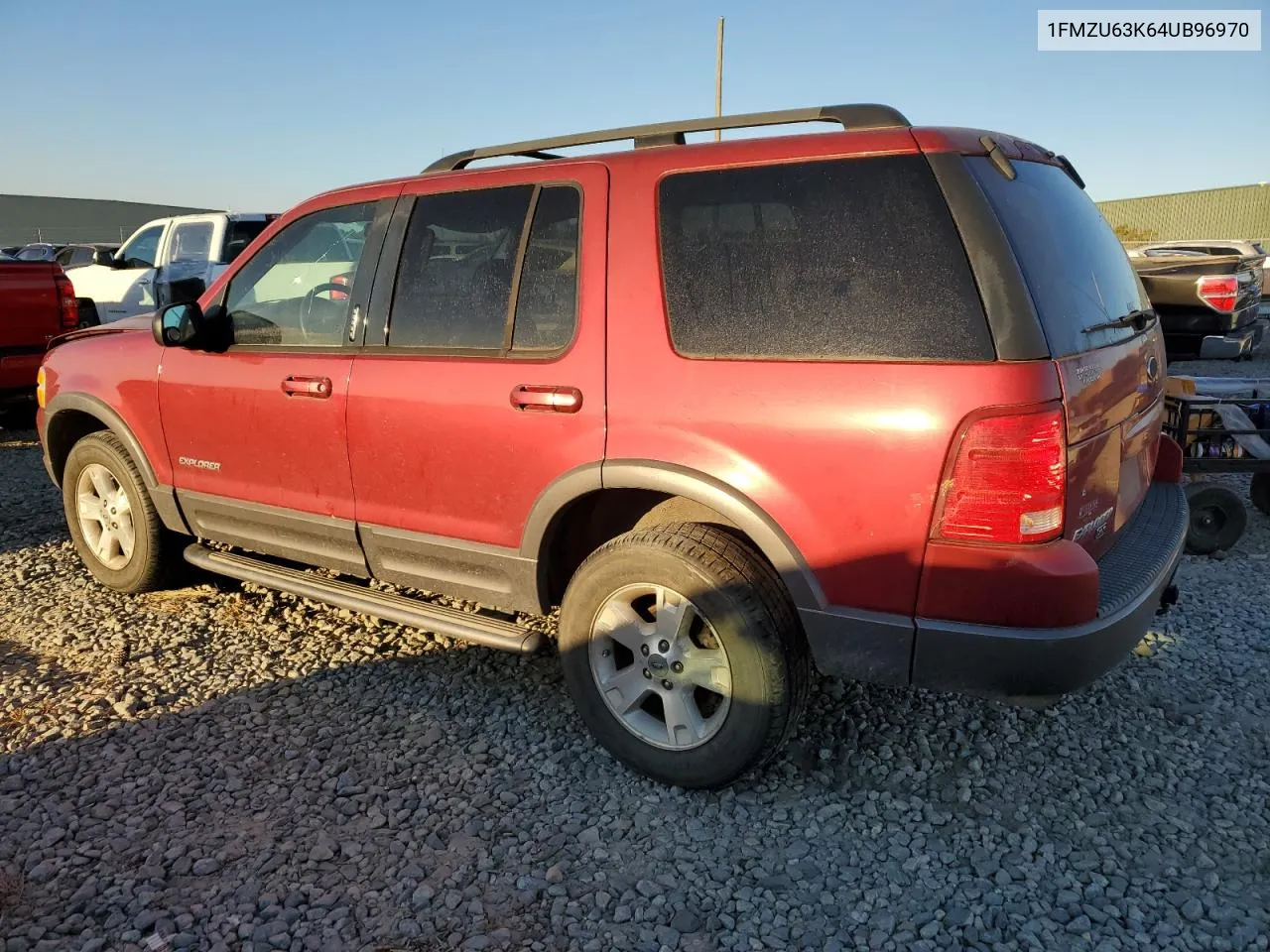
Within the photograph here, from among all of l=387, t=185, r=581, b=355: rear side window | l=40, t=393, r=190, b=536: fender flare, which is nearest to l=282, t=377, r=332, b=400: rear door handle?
l=387, t=185, r=581, b=355: rear side window

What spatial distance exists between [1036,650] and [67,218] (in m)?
54.5

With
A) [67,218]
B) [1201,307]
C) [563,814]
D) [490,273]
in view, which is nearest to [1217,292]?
[1201,307]

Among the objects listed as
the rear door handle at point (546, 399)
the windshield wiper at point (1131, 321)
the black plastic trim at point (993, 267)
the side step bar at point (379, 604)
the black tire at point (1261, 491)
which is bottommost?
the black tire at point (1261, 491)

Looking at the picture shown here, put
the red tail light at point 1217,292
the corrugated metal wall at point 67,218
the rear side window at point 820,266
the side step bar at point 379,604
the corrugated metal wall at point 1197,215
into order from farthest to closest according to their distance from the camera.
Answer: the corrugated metal wall at point 67,218, the corrugated metal wall at point 1197,215, the red tail light at point 1217,292, the side step bar at point 379,604, the rear side window at point 820,266

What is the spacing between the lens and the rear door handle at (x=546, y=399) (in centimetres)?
284

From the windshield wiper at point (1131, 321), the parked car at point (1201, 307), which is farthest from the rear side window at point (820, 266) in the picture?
the parked car at point (1201, 307)

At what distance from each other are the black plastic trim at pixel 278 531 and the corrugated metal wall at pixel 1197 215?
35.2 meters

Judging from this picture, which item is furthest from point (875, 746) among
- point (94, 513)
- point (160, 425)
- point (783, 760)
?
point (94, 513)

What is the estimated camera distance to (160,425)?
13.4 feet

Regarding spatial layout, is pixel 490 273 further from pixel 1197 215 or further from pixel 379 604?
pixel 1197 215

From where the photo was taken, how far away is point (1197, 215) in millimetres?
33875

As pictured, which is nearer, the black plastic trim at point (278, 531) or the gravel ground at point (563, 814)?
the gravel ground at point (563, 814)

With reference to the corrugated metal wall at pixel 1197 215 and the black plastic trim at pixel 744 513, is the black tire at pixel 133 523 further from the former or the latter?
the corrugated metal wall at pixel 1197 215

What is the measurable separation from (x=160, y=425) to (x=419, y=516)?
162cm
